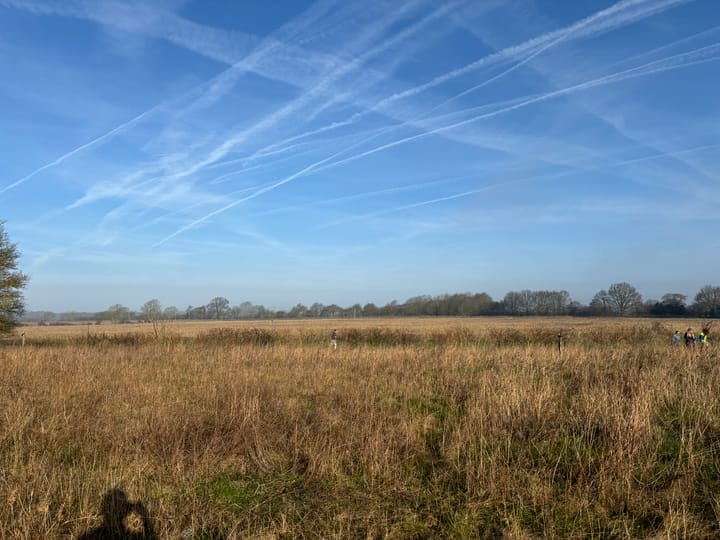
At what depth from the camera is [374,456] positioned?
16.4ft

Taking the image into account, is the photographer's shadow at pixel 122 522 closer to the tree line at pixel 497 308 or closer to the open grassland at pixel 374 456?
the open grassland at pixel 374 456

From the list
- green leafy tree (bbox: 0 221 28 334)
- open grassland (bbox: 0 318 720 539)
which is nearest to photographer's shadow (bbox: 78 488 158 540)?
open grassland (bbox: 0 318 720 539)

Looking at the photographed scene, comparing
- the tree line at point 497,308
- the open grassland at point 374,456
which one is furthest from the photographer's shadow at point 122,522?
the tree line at point 497,308

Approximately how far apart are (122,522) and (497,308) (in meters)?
122

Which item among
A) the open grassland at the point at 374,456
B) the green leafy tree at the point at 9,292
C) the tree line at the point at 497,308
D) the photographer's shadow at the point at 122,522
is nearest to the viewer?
the photographer's shadow at the point at 122,522

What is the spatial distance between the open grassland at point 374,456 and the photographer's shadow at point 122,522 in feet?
0.15

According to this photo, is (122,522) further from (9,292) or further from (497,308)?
(497,308)

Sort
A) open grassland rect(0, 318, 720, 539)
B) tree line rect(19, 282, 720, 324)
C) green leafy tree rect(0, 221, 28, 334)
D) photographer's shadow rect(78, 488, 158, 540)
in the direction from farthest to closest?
tree line rect(19, 282, 720, 324), green leafy tree rect(0, 221, 28, 334), open grassland rect(0, 318, 720, 539), photographer's shadow rect(78, 488, 158, 540)

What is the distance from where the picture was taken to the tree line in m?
84.5

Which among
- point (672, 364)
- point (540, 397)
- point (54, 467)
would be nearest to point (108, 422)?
point (54, 467)

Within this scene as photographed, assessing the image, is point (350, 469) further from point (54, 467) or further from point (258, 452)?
point (54, 467)

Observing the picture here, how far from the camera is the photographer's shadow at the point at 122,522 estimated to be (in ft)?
12.1

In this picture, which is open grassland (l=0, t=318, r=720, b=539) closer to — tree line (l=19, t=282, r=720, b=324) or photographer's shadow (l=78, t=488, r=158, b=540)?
photographer's shadow (l=78, t=488, r=158, b=540)

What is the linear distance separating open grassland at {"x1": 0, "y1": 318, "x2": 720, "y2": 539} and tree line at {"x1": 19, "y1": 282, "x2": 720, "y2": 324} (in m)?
56.1
